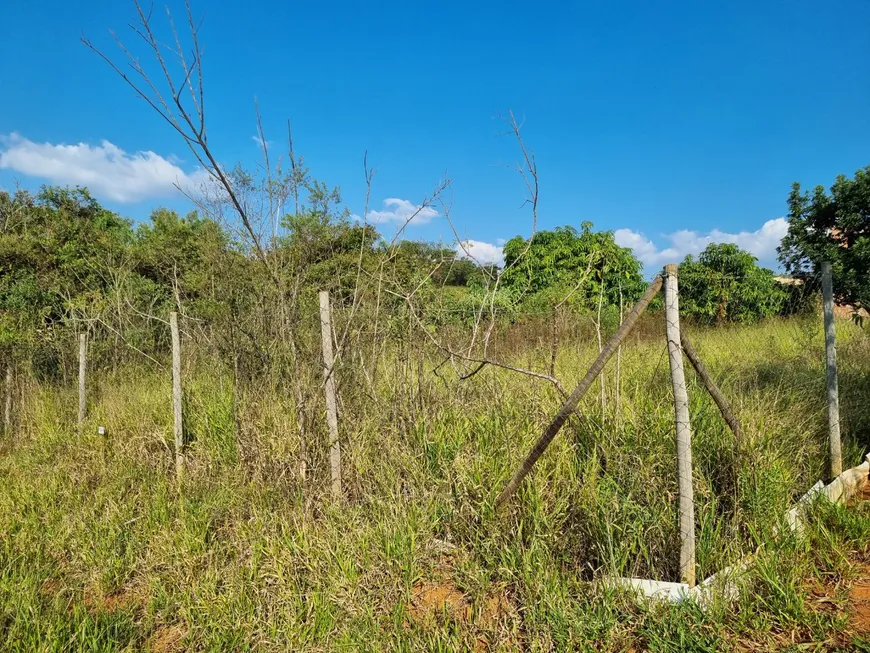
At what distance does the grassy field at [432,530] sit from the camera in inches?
90.5

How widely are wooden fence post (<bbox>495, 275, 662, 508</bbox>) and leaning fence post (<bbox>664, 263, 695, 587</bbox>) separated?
0.09 metres

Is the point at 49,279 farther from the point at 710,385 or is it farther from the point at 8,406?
the point at 710,385

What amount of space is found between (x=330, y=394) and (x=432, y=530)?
1.19 m

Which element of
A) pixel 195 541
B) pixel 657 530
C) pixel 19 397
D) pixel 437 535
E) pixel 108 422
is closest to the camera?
pixel 657 530

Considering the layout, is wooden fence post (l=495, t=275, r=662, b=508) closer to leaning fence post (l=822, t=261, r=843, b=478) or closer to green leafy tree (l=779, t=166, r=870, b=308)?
leaning fence post (l=822, t=261, r=843, b=478)

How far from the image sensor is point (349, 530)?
301 cm

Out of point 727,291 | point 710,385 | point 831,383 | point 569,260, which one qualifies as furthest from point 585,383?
point 569,260

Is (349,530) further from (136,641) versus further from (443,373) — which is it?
(443,373)

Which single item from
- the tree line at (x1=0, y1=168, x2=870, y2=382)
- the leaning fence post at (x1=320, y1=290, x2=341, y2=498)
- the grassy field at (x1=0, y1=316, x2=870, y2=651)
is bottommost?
the grassy field at (x1=0, y1=316, x2=870, y2=651)

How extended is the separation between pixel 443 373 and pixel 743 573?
2.62 meters

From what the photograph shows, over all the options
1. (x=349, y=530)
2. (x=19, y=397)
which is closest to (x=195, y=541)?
(x=349, y=530)

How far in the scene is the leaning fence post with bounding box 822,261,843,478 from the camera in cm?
334

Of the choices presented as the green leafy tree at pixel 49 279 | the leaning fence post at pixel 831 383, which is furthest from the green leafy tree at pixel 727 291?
the green leafy tree at pixel 49 279

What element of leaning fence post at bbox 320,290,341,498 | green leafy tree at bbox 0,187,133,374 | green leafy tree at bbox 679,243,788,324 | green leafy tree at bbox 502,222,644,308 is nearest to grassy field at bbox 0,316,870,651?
leaning fence post at bbox 320,290,341,498
